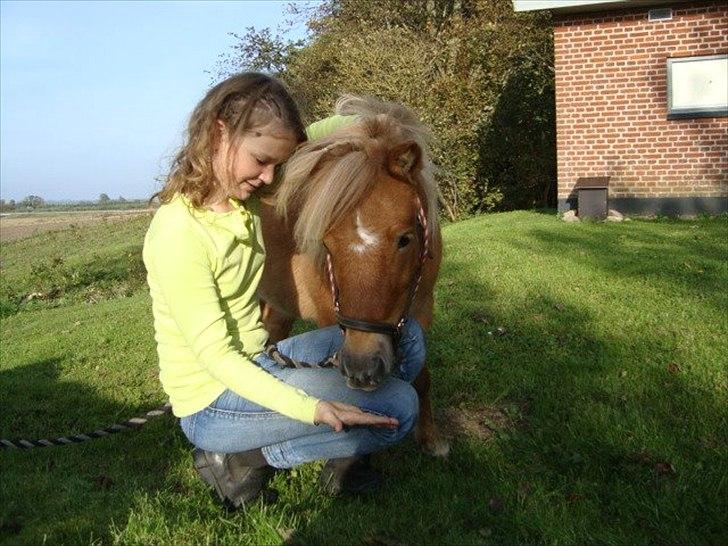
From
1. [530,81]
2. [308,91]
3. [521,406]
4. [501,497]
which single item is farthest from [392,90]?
[501,497]

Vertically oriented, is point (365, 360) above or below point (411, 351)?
above

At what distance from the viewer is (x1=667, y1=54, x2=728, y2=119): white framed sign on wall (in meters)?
11.0

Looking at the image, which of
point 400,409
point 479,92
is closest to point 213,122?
point 400,409

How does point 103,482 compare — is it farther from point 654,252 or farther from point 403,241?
point 654,252

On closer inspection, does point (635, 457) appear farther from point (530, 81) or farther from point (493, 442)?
point (530, 81)

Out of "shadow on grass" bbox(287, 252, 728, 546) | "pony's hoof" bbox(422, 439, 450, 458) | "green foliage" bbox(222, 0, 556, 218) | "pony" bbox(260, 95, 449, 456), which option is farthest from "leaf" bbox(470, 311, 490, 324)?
"green foliage" bbox(222, 0, 556, 218)

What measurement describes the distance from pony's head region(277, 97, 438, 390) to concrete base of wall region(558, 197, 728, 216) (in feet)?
32.6

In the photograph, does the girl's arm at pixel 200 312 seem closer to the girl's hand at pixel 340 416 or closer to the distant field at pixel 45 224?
the girl's hand at pixel 340 416

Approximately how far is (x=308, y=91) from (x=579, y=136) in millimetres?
9670

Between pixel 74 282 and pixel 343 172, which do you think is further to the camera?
pixel 74 282

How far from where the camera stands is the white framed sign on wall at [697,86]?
36.2 ft

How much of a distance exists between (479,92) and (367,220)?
45.0 ft

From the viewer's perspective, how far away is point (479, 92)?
1542 centimetres

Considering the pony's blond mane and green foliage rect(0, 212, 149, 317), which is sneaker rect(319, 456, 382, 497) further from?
green foliage rect(0, 212, 149, 317)
